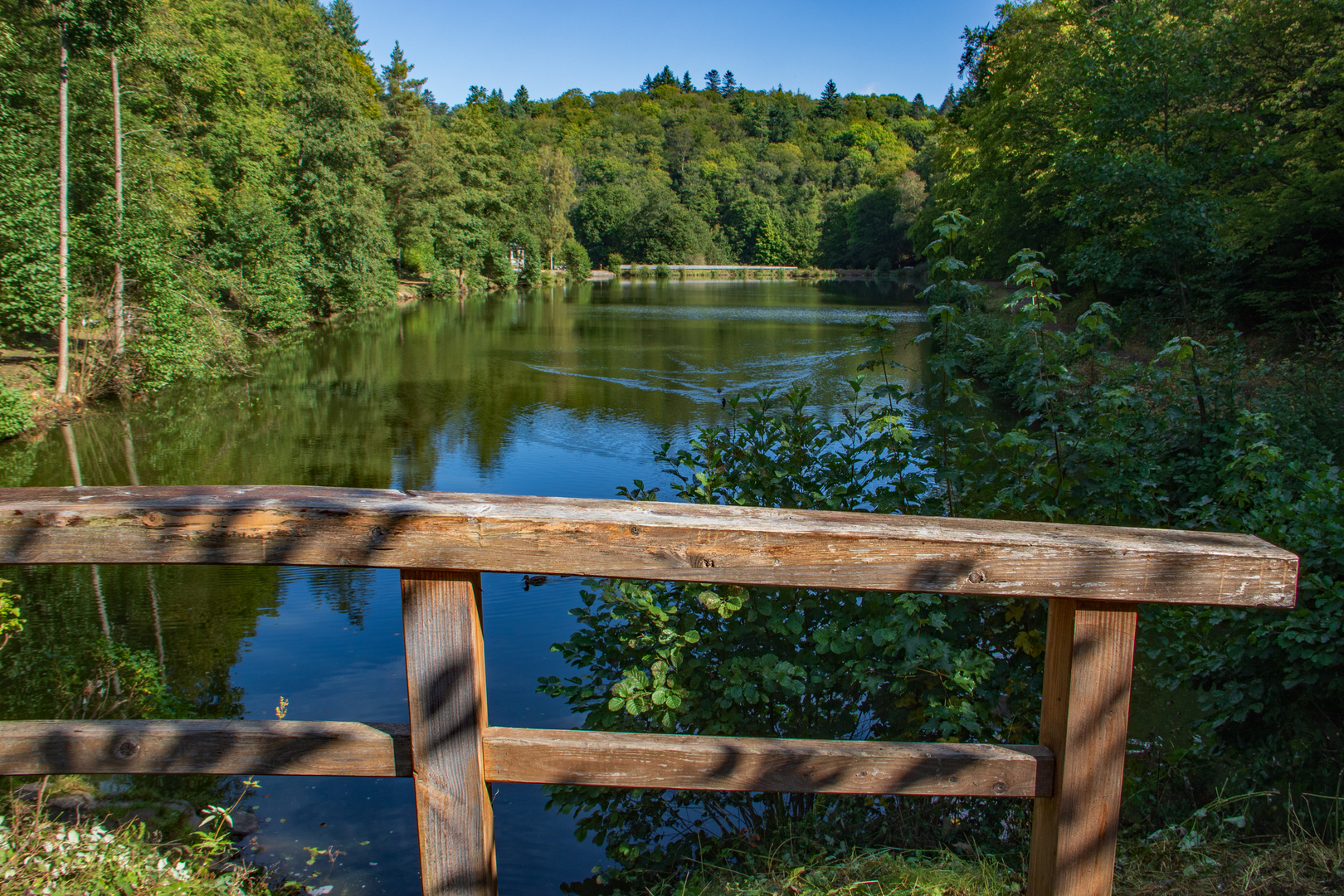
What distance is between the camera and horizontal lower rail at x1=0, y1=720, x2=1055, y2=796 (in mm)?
1674

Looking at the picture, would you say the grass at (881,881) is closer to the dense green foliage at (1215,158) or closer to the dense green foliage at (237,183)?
the dense green foliage at (1215,158)

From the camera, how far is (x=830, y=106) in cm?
16988

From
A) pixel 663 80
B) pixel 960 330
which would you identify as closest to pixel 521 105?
pixel 663 80

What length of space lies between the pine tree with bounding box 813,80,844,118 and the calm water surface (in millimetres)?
150436

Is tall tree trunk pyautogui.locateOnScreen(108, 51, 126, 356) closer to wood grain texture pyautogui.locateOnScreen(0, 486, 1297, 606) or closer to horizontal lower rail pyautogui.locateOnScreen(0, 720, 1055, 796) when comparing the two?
horizontal lower rail pyautogui.locateOnScreen(0, 720, 1055, 796)

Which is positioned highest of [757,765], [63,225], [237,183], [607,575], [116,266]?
[237,183]

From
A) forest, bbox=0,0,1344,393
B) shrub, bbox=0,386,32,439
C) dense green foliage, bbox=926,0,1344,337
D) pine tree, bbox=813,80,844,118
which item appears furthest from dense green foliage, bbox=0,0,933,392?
pine tree, bbox=813,80,844,118

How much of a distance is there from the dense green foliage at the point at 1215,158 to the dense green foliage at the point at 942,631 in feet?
32.5

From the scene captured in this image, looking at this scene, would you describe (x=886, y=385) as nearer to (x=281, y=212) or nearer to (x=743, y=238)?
(x=281, y=212)

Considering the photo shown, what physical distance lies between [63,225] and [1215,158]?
Result: 63.7 feet

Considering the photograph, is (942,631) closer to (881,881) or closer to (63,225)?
(881,881)

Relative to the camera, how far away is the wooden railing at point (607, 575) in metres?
1.54

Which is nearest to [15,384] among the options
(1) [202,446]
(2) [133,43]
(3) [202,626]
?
(1) [202,446]

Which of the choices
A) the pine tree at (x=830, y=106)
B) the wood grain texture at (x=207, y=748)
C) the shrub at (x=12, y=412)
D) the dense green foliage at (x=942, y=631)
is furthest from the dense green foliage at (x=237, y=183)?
the pine tree at (x=830, y=106)
